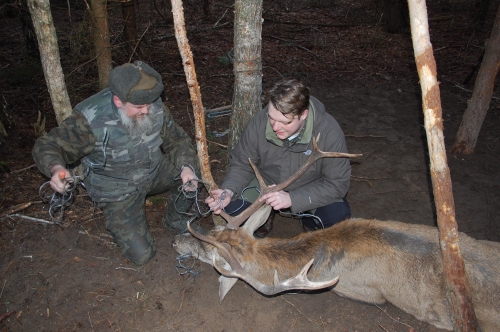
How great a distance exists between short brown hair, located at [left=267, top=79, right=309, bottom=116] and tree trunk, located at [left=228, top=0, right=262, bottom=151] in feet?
3.22

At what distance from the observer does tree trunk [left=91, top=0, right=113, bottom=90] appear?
18.1ft

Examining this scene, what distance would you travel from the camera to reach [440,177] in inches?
123

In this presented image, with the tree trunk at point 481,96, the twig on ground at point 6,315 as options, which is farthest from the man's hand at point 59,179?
the tree trunk at point 481,96

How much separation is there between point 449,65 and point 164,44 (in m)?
7.11

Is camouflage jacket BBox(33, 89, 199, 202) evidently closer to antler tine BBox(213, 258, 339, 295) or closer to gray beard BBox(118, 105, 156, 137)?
gray beard BBox(118, 105, 156, 137)

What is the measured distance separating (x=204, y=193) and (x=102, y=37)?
269 cm

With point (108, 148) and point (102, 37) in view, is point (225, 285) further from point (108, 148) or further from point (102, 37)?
point (102, 37)

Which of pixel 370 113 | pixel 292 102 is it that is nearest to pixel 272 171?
pixel 292 102

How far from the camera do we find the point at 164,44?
33.8 ft

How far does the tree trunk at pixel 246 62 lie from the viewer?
13.7 feet

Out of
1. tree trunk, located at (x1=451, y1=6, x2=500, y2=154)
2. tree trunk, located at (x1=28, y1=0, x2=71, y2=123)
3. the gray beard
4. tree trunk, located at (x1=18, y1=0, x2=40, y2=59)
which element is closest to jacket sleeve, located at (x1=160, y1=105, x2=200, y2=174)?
the gray beard

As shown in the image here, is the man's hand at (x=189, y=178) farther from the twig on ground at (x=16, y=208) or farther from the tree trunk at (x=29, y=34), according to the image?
the tree trunk at (x=29, y=34)

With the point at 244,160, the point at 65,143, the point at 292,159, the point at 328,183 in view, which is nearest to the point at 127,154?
the point at 65,143

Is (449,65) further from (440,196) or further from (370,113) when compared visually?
(440,196)
